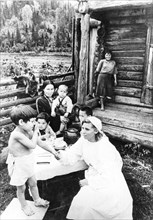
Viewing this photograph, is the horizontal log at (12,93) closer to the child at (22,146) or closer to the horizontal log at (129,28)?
the child at (22,146)

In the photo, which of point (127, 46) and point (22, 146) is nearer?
point (22, 146)

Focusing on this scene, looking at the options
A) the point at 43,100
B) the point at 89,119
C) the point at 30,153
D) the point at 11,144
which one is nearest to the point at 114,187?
the point at 89,119

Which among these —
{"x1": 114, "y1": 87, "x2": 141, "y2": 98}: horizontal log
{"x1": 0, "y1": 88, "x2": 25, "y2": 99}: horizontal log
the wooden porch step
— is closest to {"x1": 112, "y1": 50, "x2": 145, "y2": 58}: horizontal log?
{"x1": 114, "y1": 87, "x2": 141, "y2": 98}: horizontal log

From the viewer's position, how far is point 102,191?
2320mm

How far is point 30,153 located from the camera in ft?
8.34

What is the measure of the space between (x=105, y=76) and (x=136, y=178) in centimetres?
317

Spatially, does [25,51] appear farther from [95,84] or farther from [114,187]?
[114,187]

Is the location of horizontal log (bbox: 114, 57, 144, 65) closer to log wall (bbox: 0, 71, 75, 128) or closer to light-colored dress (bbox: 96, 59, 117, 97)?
light-colored dress (bbox: 96, 59, 117, 97)

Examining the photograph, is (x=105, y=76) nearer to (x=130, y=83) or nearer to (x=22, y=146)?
(x=130, y=83)

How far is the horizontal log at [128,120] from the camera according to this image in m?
4.82

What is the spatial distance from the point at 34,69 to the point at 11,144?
3.31 meters

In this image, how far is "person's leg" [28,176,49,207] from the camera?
2592 mm

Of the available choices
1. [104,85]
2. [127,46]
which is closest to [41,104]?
[104,85]

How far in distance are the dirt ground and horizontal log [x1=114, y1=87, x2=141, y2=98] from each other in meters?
1.83
